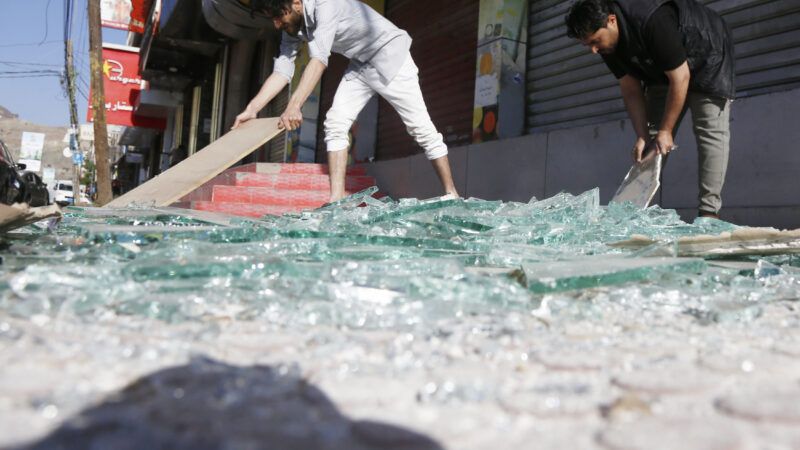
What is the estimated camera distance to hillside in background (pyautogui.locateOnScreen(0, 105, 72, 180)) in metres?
94.1

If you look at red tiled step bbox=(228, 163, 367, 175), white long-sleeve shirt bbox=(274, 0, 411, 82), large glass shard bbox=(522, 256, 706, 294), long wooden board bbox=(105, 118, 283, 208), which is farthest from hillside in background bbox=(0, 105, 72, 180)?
large glass shard bbox=(522, 256, 706, 294)

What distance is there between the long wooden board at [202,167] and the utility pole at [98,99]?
249 inches

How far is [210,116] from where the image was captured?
59.1 ft

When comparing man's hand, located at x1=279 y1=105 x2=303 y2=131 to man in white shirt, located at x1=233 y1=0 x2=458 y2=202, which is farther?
man in white shirt, located at x1=233 y1=0 x2=458 y2=202

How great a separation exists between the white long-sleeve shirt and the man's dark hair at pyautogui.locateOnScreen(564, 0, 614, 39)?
1.48 m

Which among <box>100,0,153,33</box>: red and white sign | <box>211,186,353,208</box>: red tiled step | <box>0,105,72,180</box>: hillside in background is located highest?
<box>0,105,72,180</box>: hillside in background

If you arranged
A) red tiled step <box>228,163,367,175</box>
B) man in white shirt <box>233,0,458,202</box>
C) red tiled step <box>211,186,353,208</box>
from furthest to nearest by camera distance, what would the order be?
red tiled step <box>228,163,367,175</box> < red tiled step <box>211,186,353,208</box> < man in white shirt <box>233,0,458,202</box>

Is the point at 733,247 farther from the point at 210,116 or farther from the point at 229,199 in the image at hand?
the point at 210,116

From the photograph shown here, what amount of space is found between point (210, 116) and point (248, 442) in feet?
60.5

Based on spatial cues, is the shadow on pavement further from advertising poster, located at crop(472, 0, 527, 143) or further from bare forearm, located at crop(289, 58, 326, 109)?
advertising poster, located at crop(472, 0, 527, 143)

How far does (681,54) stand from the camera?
315cm

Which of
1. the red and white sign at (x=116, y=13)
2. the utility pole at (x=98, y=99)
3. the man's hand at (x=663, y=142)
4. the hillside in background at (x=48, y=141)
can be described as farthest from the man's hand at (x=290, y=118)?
the hillside in background at (x=48, y=141)

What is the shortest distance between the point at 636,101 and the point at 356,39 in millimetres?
1979

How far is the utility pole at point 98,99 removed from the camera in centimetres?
1109
